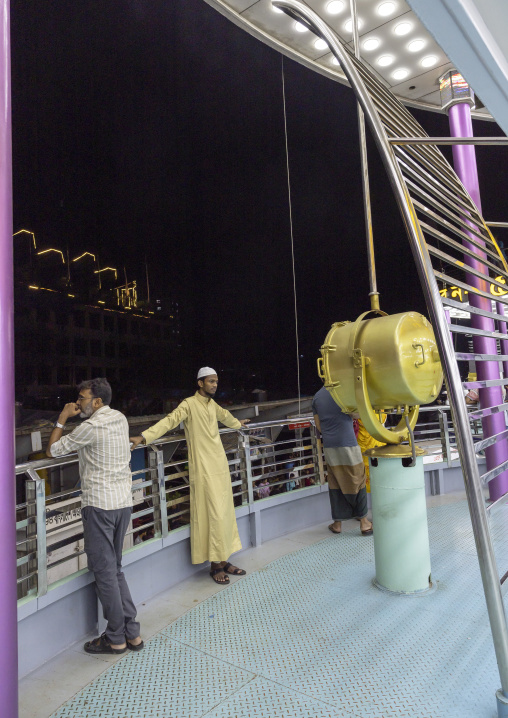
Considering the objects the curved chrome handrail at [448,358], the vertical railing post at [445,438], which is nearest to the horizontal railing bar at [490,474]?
the curved chrome handrail at [448,358]

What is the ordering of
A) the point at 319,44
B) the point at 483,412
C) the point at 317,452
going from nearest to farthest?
the point at 483,412 < the point at 319,44 < the point at 317,452

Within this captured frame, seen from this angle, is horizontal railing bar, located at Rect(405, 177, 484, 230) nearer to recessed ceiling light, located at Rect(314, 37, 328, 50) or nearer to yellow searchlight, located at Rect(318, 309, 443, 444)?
yellow searchlight, located at Rect(318, 309, 443, 444)

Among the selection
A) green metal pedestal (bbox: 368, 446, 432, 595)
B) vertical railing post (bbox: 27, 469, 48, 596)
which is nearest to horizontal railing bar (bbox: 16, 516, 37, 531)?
vertical railing post (bbox: 27, 469, 48, 596)

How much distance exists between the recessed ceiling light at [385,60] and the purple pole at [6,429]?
4960mm

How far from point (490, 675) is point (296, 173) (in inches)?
642

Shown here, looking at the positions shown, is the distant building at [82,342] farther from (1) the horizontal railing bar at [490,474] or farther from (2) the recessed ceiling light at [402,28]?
(1) the horizontal railing bar at [490,474]

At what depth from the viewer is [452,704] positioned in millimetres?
2178

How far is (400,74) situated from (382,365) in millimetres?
4462

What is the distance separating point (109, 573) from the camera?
2.79m

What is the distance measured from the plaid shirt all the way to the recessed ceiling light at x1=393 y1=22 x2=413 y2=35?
16.3ft

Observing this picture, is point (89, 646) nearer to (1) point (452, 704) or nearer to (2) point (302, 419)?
(1) point (452, 704)

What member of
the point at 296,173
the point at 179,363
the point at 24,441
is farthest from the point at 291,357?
the point at 24,441

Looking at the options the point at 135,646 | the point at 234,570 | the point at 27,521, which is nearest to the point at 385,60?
the point at 234,570

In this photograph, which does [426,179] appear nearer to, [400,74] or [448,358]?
[448,358]
